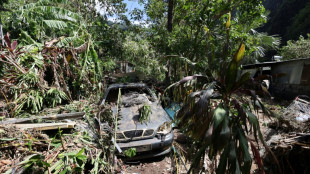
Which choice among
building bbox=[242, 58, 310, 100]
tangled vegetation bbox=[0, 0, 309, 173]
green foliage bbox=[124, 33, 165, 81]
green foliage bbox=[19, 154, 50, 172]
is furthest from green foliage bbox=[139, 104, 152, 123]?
building bbox=[242, 58, 310, 100]

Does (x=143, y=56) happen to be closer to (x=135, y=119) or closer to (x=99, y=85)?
(x=99, y=85)

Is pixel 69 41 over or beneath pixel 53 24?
beneath

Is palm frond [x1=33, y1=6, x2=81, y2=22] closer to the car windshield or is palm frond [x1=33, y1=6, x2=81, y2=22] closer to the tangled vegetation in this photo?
the tangled vegetation

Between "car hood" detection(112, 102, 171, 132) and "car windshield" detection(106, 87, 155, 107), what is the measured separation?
0.69 ft

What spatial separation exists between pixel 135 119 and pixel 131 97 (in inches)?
44.9

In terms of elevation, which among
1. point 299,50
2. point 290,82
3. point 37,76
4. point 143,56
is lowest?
point 290,82

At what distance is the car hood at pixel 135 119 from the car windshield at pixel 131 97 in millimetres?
211

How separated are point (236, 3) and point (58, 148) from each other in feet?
25.7

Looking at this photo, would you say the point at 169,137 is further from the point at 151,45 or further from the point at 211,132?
the point at 151,45

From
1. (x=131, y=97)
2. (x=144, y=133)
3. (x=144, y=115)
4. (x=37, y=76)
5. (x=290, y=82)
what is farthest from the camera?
(x=290, y=82)

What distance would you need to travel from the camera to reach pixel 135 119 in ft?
13.3

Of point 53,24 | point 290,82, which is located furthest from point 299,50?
point 53,24

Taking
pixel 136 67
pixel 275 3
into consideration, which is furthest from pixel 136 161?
pixel 275 3

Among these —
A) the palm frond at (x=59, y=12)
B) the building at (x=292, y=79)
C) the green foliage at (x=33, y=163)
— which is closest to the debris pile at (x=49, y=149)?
the green foliage at (x=33, y=163)
